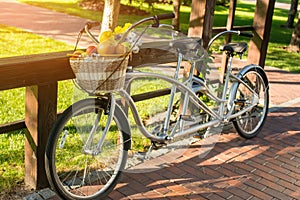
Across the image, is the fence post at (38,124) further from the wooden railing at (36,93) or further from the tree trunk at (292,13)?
the tree trunk at (292,13)

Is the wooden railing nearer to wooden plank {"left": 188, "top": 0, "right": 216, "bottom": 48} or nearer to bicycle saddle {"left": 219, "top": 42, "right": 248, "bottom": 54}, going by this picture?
bicycle saddle {"left": 219, "top": 42, "right": 248, "bottom": 54}

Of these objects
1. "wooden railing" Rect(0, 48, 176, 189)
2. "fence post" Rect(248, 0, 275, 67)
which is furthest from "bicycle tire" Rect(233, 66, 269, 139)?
"wooden railing" Rect(0, 48, 176, 189)

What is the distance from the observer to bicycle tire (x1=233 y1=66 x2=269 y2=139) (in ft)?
15.9

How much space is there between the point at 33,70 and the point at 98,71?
1.75 feet

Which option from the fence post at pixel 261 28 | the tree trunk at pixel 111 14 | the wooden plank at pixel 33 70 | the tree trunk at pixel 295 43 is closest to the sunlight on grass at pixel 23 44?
the tree trunk at pixel 111 14

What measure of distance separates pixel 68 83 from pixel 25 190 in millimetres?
3683

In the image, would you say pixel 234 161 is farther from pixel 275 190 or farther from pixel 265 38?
pixel 265 38

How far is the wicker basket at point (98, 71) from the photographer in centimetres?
289

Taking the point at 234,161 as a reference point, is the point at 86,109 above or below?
above

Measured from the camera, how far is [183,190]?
380cm

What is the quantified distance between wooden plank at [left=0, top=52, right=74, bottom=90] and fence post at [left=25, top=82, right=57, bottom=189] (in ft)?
0.31

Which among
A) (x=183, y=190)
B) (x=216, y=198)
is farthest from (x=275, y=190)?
(x=183, y=190)

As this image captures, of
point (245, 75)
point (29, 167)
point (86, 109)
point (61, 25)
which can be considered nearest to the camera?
point (86, 109)

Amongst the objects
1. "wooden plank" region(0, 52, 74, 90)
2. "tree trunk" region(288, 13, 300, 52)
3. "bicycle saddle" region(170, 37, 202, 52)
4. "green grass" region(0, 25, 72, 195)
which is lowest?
"green grass" region(0, 25, 72, 195)
